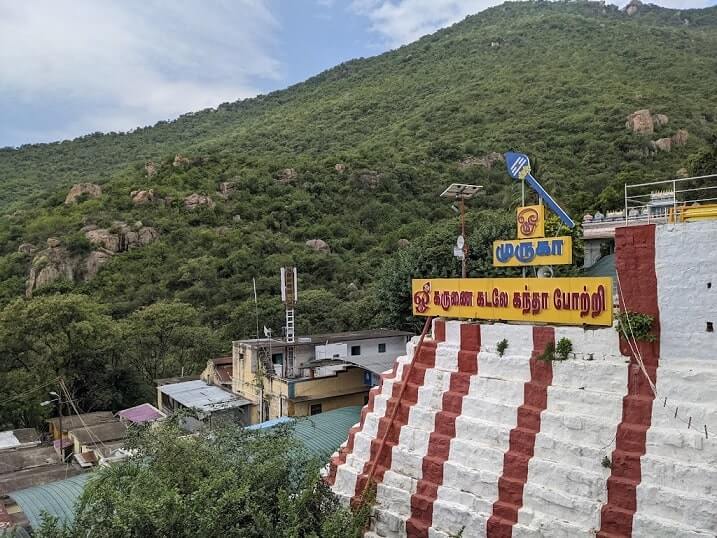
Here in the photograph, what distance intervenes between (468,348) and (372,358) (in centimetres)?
1665

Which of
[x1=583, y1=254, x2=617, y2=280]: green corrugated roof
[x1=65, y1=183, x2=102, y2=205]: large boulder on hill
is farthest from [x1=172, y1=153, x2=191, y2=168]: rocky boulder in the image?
[x1=583, y1=254, x2=617, y2=280]: green corrugated roof

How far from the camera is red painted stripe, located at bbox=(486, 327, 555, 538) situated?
32.3 ft

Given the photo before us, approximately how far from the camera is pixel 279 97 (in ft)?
461

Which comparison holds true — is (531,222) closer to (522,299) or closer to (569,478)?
(522,299)

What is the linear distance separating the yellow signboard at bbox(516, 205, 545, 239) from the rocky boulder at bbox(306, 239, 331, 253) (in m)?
48.0

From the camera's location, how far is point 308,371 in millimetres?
27000

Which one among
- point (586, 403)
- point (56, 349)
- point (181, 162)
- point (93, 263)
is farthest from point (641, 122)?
point (586, 403)

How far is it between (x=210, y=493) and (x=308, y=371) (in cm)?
1751

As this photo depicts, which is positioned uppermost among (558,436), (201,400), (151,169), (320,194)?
(151,169)

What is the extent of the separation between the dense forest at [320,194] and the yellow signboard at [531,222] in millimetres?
16190

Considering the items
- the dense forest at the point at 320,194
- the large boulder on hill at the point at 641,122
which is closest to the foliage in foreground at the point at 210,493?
the dense forest at the point at 320,194

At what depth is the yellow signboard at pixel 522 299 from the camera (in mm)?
10234

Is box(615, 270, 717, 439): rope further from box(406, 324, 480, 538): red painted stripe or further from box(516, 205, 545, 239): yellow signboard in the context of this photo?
box(406, 324, 480, 538): red painted stripe

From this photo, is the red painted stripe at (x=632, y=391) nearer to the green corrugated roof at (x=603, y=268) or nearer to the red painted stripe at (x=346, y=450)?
the red painted stripe at (x=346, y=450)
